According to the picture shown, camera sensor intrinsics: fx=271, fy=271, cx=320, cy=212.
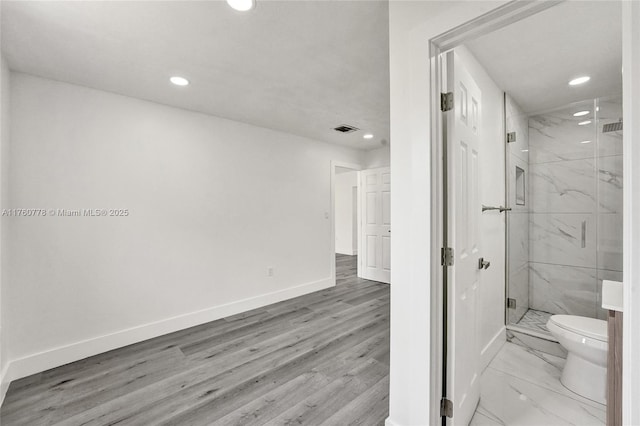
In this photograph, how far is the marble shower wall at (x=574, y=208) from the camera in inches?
104

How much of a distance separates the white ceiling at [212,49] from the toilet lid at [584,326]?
2.36 metres

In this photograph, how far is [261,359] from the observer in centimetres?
239

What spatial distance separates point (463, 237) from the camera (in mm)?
1480

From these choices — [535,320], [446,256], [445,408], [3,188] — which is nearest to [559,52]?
[446,256]

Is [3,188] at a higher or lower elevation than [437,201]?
higher

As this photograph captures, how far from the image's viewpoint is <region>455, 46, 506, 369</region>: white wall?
2164mm

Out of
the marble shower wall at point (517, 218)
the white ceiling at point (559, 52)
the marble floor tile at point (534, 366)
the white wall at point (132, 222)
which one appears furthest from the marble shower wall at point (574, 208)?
the white wall at point (132, 222)

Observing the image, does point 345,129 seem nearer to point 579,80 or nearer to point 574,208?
point 579,80

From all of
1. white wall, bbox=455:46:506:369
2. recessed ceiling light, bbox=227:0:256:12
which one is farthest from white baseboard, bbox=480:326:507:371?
recessed ceiling light, bbox=227:0:256:12

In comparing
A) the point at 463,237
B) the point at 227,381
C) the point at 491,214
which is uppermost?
the point at 491,214

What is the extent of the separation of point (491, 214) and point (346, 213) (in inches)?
237

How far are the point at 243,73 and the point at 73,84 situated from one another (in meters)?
1.56

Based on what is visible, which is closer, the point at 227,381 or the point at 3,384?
the point at 3,384

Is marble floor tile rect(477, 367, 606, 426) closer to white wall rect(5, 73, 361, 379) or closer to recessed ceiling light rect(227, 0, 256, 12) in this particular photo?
white wall rect(5, 73, 361, 379)
